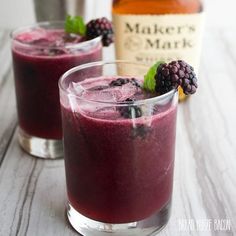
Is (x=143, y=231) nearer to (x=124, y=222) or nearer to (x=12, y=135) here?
(x=124, y=222)

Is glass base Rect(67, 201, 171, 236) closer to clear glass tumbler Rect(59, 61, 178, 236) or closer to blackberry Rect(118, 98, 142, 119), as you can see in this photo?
clear glass tumbler Rect(59, 61, 178, 236)

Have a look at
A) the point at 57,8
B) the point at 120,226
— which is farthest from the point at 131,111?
the point at 57,8

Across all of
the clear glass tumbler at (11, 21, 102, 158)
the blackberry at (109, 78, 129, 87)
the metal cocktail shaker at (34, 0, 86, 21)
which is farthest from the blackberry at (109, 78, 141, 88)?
the metal cocktail shaker at (34, 0, 86, 21)

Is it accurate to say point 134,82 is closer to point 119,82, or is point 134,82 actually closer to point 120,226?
point 119,82

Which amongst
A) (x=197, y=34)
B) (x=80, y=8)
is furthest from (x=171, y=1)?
(x=80, y=8)

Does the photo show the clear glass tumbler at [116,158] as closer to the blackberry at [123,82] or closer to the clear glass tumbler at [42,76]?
the blackberry at [123,82]

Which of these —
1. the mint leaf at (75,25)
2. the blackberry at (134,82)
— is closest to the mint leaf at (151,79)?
the blackberry at (134,82)
